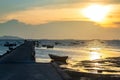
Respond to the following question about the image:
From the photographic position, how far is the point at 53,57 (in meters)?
64.4

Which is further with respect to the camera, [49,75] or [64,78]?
[49,75]

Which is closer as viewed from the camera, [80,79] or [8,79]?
[8,79]

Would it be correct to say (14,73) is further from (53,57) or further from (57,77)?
(53,57)

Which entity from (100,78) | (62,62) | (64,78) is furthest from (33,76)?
(62,62)

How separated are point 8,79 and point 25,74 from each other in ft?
6.24

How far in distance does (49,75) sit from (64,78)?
7.03ft

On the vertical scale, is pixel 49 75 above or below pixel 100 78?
above

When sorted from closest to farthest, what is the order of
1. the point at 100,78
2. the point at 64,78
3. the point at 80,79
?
the point at 64,78, the point at 80,79, the point at 100,78

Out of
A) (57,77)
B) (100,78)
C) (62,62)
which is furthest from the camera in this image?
(62,62)

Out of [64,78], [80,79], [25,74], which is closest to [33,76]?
[25,74]

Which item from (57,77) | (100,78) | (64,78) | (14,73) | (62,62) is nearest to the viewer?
(64,78)

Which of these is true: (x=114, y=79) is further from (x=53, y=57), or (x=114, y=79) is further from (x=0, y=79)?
(x=53, y=57)

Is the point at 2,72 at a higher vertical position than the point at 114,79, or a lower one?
higher

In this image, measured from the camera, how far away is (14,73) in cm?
1867
